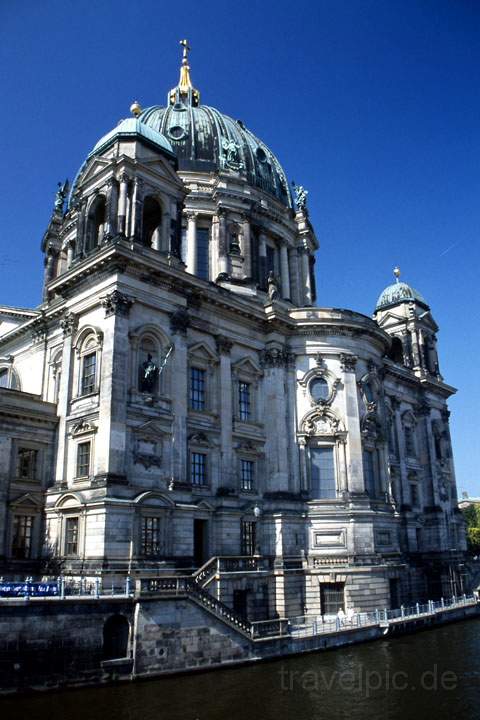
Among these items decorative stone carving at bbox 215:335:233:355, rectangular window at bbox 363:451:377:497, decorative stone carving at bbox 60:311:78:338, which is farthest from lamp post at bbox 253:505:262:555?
decorative stone carving at bbox 60:311:78:338

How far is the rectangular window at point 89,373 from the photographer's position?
34188 mm

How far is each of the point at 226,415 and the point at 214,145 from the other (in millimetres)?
26790

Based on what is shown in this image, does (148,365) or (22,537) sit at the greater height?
(148,365)

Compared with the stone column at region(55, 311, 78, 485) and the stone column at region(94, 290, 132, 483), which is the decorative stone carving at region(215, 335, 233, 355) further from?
the stone column at region(55, 311, 78, 485)

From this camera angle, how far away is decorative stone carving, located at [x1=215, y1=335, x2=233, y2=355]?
1554 inches

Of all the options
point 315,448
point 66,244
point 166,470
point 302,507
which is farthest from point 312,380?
point 66,244

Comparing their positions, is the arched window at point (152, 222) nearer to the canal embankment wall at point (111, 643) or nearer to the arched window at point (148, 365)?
the arched window at point (148, 365)

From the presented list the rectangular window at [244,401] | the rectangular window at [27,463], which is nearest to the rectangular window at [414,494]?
the rectangular window at [244,401]

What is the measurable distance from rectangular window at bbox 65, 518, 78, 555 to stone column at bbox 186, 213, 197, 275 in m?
22.7

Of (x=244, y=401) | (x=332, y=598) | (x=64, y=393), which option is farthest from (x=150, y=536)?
(x=332, y=598)

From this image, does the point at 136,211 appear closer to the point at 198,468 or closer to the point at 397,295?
the point at 198,468

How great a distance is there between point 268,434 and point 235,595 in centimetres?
1075

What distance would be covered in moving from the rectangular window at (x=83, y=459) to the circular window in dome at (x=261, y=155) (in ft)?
110

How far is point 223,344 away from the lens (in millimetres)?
39562
